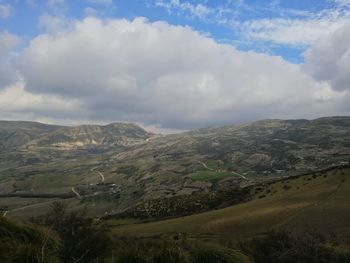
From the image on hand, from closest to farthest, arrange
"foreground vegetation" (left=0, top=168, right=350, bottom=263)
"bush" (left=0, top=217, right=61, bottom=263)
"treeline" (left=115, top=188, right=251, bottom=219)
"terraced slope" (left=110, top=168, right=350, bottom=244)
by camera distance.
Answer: "bush" (left=0, top=217, right=61, bottom=263), "foreground vegetation" (left=0, top=168, right=350, bottom=263), "terraced slope" (left=110, top=168, right=350, bottom=244), "treeline" (left=115, top=188, right=251, bottom=219)

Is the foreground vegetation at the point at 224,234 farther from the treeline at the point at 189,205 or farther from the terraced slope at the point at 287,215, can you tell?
the treeline at the point at 189,205

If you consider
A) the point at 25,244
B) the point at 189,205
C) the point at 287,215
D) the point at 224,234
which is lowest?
the point at 189,205

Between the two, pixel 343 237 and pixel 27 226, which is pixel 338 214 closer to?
pixel 343 237

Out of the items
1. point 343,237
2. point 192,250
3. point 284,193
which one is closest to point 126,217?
point 284,193

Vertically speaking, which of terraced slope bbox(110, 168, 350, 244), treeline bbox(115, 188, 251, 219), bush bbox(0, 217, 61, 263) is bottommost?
treeline bbox(115, 188, 251, 219)

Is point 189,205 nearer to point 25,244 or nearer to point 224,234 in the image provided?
point 224,234

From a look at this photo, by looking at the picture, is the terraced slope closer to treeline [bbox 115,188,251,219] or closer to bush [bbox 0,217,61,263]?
treeline [bbox 115,188,251,219]

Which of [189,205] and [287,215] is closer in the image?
[287,215]

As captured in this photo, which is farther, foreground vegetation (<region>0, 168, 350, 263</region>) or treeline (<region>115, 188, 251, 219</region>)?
treeline (<region>115, 188, 251, 219</region>)

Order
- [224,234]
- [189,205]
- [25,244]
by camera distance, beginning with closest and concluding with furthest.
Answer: [25,244] < [224,234] < [189,205]

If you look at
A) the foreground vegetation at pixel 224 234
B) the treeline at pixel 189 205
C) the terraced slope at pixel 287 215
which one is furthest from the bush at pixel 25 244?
the treeline at pixel 189 205

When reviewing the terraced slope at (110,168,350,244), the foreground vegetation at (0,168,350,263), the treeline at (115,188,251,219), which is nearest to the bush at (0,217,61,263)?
the foreground vegetation at (0,168,350,263)

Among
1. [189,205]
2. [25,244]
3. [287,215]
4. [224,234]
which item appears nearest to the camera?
[25,244]

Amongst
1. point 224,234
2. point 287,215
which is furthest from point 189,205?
point 224,234
